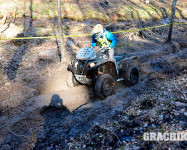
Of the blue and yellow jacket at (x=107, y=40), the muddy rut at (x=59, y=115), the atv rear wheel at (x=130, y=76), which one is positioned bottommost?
the muddy rut at (x=59, y=115)

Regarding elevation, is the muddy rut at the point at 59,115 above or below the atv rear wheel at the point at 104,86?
below

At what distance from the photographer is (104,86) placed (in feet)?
18.5

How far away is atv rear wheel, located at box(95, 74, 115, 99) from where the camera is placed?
546cm

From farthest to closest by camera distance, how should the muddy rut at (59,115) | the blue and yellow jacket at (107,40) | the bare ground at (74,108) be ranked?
the blue and yellow jacket at (107,40)
the muddy rut at (59,115)
the bare ground at (74,108)

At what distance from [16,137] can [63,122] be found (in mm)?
1191

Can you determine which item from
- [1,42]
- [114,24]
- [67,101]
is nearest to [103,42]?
[67,101]

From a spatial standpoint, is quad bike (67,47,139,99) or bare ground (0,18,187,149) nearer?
bare ground (0,18,187,149)

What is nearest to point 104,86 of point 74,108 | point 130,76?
point 74,108

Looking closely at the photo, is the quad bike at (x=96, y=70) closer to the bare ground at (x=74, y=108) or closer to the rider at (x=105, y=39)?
the rider at (x=105, y=39)

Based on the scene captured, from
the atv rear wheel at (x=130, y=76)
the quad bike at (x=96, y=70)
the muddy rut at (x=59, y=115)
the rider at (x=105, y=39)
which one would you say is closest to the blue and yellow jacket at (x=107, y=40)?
the rider at (x=105, y=39)

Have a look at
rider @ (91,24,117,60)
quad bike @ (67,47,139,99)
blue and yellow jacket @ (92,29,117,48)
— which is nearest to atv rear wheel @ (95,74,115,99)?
quad bike @ (67,47,139,99)

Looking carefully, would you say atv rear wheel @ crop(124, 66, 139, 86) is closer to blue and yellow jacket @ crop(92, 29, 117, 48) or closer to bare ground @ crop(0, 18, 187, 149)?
bare ground @ crop(0, 18, 187, 149)

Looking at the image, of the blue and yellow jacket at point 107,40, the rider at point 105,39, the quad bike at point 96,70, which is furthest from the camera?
the blue and yellow jacket at point 107,40

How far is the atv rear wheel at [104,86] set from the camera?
215 inches
